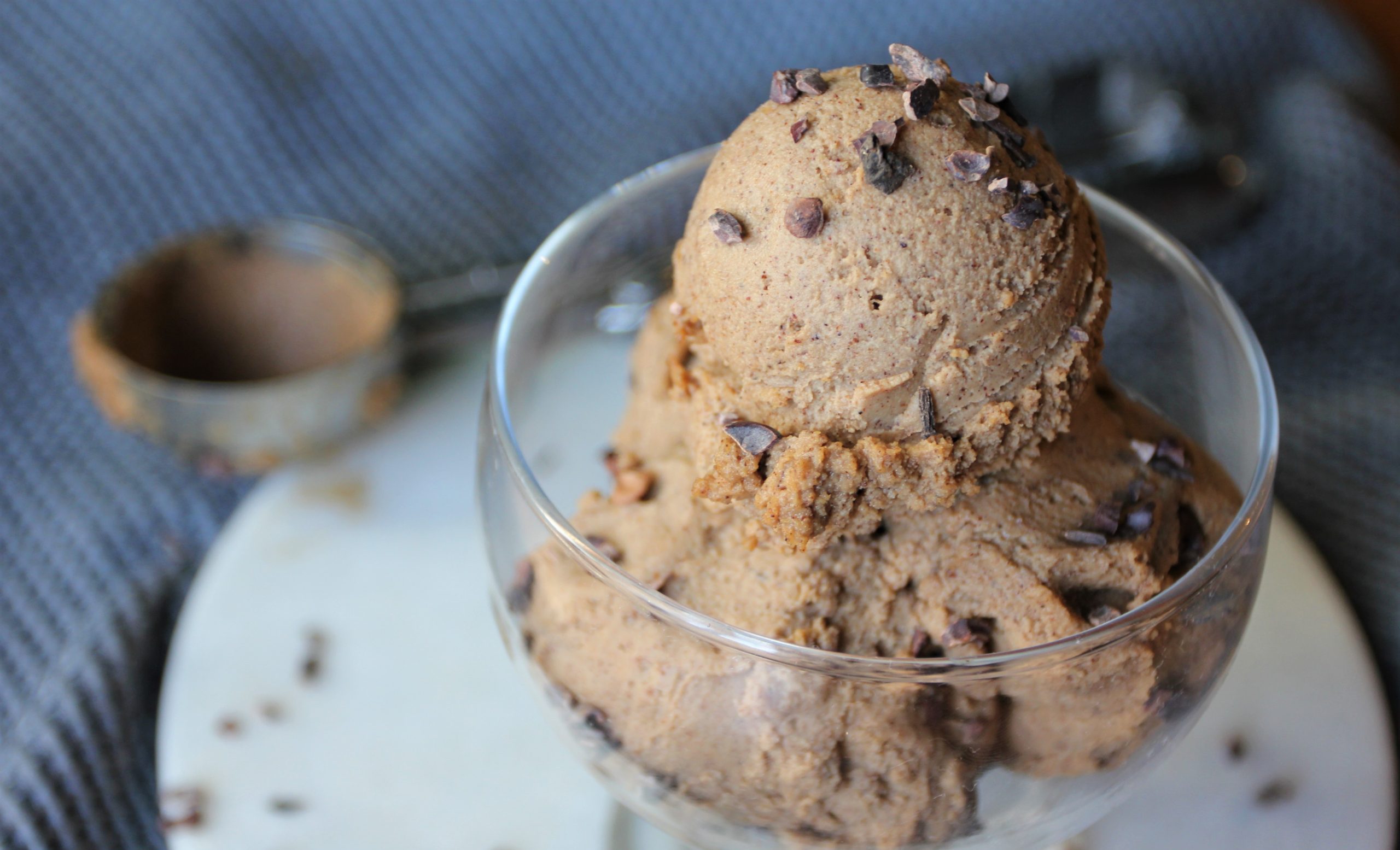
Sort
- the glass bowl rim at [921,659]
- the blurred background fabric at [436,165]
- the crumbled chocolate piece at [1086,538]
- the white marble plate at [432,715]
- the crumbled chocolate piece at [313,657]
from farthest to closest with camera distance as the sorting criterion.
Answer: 1. the blurred background fabric at [436,165]
2. the crumbled chocolate piece at [313,657]
3. the white marble plate at [432,715]
4. the crumbled chocolate piece at [1086,538]
5. the glass bowl rim at [921,659]

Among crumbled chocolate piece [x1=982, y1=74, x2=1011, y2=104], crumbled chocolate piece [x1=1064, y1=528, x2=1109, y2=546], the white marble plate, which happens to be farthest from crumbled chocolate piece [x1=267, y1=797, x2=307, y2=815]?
crumbled chocolate piece [x1=982, y1=74, x2=1011, y2=104]

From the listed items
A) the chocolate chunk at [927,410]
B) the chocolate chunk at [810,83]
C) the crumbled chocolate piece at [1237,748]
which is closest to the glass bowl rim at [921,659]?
the chocolate chunk at [927,410]

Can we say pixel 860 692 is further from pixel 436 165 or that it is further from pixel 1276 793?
pixel 436 165

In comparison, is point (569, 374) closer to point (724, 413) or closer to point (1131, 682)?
point (724, 413)

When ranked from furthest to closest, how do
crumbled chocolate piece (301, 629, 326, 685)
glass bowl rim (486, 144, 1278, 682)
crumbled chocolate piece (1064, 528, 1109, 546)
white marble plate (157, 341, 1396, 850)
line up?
1. crumbled chocolate piece (301, 629, 326, 685)
2. white marble plate (157, 341, 1396, 850)
3. crumbled chocolate piece (1064, 528, 1109, 546)
4. glass bowl rim (486, 144, 1278, 682)

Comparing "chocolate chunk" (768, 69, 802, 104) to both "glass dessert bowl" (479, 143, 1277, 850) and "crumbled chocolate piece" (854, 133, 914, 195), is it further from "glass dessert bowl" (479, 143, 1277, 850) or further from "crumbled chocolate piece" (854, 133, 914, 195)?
"glass dessert bowl" (479, 143, 1277, 850)

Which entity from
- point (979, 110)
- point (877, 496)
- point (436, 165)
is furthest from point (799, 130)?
point (436, 165)

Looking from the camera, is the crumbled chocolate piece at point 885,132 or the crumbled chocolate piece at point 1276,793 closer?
the crumbled chocolate piece at point 885,132

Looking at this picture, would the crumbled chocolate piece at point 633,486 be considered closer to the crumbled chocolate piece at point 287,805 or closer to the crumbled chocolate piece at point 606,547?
the crumbled chocolate piece at point 606,547
